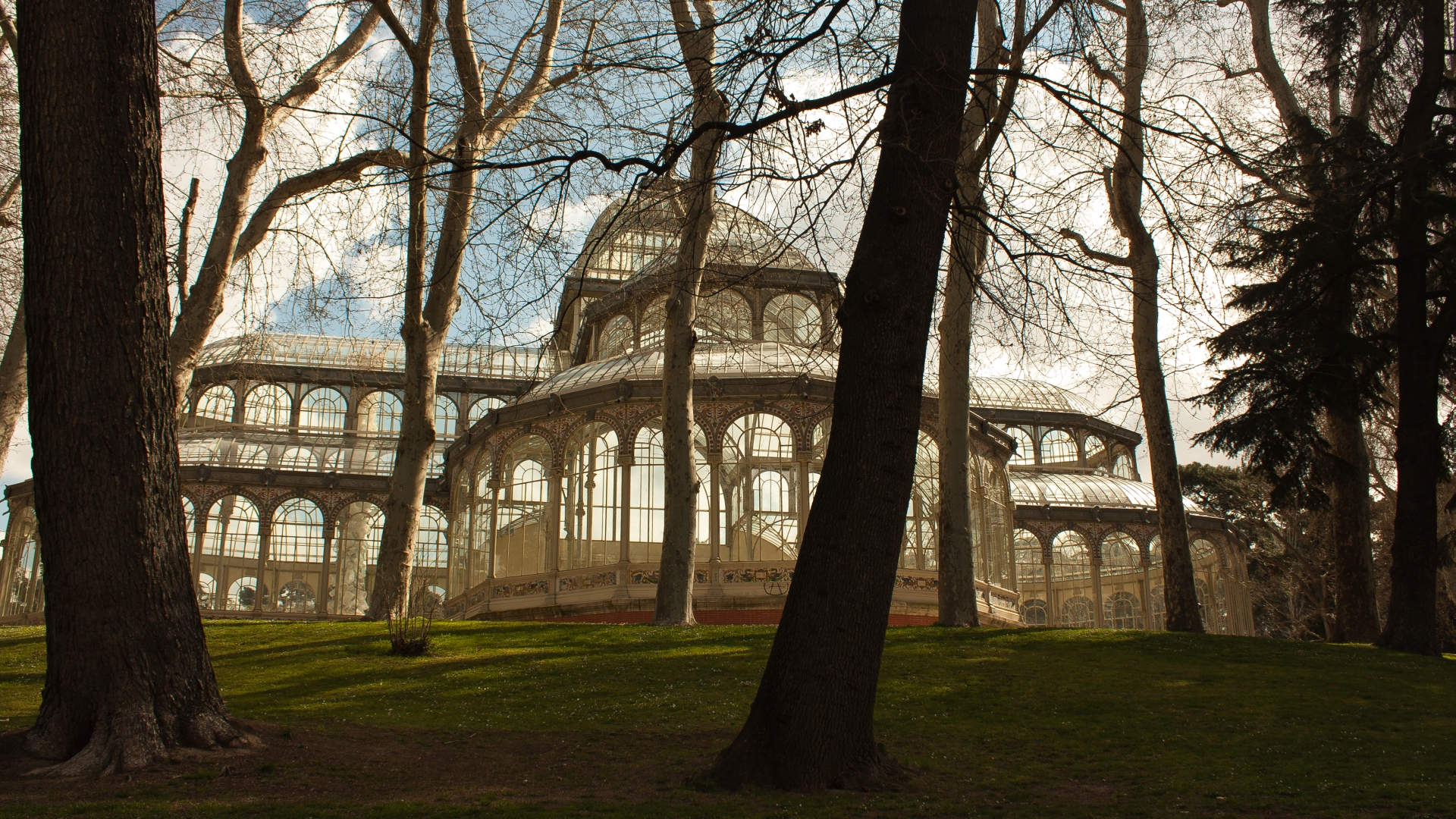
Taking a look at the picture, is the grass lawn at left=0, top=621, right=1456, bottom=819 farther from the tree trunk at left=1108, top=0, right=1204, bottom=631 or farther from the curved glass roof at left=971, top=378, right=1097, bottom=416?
the curved glass roof at left=971, top=378, right=1097, bottom=416

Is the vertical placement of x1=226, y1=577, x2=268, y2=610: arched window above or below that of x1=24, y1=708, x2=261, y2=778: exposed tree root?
below

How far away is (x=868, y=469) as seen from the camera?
525 cm

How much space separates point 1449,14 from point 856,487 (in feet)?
48.0

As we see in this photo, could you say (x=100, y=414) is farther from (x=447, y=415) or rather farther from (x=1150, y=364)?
(x=447, y=415)

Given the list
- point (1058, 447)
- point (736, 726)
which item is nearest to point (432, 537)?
point (1058, 447)

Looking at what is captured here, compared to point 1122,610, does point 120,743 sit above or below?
above

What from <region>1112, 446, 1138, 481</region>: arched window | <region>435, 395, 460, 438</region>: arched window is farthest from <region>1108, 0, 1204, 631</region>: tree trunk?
<region>435, 395, 460, 438</region>: arched window

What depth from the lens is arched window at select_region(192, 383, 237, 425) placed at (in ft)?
101

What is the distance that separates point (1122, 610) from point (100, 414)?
2686 centimetres

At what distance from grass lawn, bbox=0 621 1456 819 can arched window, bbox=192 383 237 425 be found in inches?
796

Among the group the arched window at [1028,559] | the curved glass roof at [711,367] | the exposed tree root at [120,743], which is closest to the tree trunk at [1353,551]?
the curved glass roof at [711,367]

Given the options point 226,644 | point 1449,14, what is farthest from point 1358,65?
point 226,644

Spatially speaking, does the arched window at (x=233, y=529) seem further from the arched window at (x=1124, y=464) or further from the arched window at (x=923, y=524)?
the arched window at (x=1124, y=464)

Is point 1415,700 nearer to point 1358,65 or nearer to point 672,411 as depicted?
point 672,411
